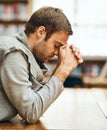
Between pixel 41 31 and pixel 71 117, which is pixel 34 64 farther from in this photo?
pixel 71 117

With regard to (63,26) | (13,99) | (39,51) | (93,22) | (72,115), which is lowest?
(93,22)

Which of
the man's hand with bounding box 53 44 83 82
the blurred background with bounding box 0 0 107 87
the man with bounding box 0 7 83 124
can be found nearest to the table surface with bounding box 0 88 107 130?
the man with bounding box 0 7 83 124

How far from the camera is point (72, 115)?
1834 mm

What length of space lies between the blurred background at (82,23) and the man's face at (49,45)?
15.6 ft

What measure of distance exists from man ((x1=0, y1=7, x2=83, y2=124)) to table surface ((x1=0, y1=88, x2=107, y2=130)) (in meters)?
0.06

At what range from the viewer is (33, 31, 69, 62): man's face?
1.73 meters

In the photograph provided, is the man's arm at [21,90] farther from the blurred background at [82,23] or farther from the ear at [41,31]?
the blurred background at [82,23]

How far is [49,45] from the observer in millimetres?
1746

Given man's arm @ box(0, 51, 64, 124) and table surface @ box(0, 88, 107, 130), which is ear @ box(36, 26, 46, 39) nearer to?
man's arm @ box(0, 51, 64, 124)

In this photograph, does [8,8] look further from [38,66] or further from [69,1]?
[38,66]

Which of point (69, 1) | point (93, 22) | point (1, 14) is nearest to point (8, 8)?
point (1, 14)

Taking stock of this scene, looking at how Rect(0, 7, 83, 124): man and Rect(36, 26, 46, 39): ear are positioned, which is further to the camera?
Rect(36, 26, 46, 39): ear

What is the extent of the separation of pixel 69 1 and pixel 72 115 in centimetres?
513

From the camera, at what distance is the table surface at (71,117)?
61.5 inches
